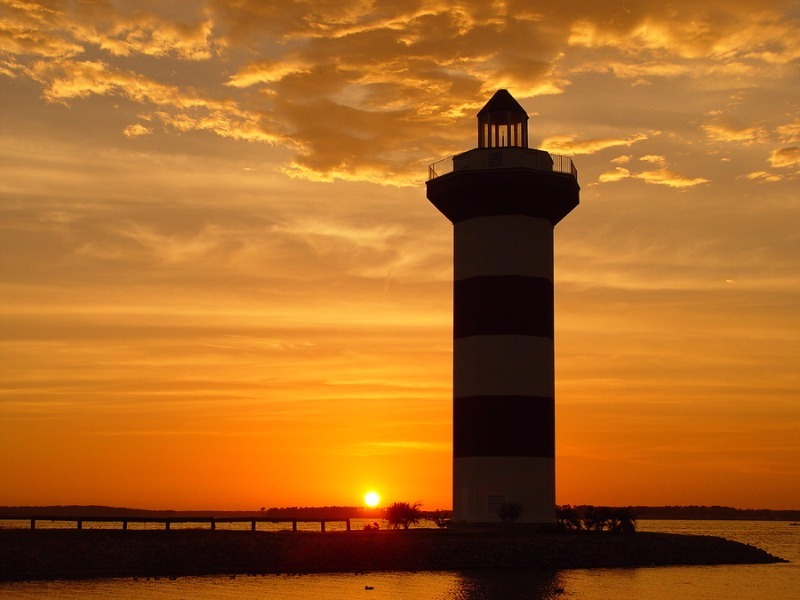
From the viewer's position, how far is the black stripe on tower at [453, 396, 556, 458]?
4344 centimetres

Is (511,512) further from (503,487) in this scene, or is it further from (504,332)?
(504,332)

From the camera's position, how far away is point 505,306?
1742 inches

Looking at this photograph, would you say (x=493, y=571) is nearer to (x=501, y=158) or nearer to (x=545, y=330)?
(x=545, y=330)

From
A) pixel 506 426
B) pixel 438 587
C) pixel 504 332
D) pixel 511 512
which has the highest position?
pixel 504 332

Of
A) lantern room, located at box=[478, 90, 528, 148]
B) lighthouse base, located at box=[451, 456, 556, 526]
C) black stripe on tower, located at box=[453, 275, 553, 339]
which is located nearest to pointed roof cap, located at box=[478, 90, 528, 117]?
lantern room, located at box=[478, 90, 528, 148]

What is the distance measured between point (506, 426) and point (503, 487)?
2.48 meters

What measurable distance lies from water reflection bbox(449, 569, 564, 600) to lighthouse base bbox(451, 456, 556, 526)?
3.22 m

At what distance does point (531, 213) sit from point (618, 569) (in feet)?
49.7

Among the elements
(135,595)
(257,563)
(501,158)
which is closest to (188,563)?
(257,563)

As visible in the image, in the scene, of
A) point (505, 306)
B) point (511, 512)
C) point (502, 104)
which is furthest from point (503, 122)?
point (511, 512)

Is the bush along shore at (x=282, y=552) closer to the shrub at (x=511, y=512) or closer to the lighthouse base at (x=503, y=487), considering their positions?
the shrub at (x=511, y=512)

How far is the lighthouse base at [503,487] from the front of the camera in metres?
43.4

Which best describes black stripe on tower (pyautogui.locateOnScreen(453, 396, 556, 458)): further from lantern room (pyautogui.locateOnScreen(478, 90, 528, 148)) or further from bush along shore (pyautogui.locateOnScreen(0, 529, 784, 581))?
lantern room (pyautogui.locateOnScreen(478, 90, 528, 148))

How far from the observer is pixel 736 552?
165ft
